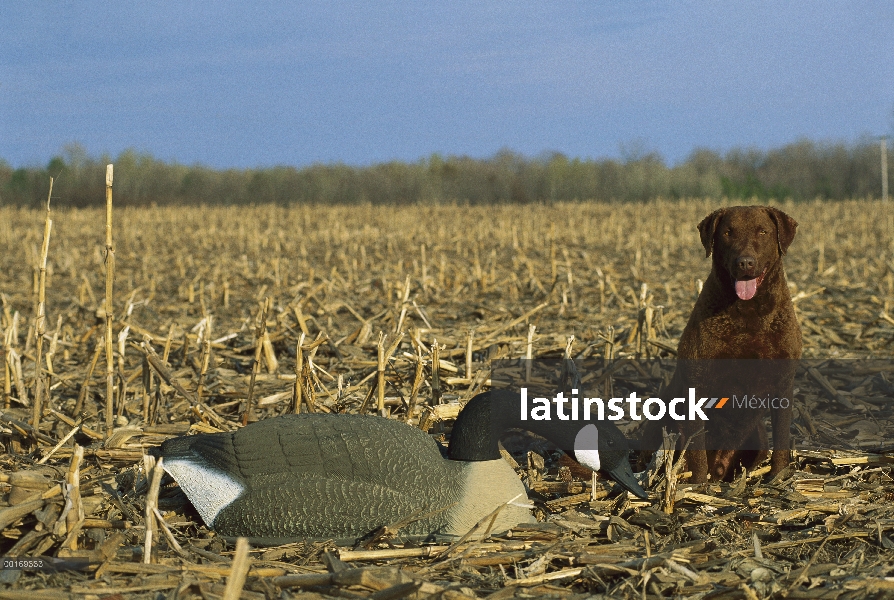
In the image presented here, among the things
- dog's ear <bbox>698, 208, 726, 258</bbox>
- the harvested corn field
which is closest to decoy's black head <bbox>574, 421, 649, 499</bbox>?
the harvested corn field

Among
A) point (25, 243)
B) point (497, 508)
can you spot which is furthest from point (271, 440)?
point (25, 243)

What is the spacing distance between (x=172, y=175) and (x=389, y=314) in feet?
190

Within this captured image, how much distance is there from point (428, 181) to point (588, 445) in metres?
55.0

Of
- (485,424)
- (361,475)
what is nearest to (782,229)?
(485,424)

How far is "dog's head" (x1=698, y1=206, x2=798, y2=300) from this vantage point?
4684mm

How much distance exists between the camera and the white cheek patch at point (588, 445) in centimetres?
418

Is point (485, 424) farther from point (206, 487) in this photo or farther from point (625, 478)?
point (206, 487)

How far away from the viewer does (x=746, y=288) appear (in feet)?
15.5

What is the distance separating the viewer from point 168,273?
16.4m

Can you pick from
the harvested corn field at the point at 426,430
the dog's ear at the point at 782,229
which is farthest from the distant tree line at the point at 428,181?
the dog's ear at the point at 782,229

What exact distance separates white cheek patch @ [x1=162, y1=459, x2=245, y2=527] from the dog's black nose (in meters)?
2.82

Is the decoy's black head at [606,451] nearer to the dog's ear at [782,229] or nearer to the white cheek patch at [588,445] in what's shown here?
the white cheek patch at [588,445]

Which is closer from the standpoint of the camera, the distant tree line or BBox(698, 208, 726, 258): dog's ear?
BBox(698, 208, 726, 258): dog's ear

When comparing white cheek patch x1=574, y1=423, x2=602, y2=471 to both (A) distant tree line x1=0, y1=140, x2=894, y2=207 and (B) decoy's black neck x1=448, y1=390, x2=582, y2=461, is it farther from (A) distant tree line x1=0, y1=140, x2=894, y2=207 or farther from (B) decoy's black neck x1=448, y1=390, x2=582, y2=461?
(A) distant tree line x1=0, y1=140, x2=894, y2=207
